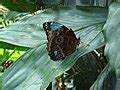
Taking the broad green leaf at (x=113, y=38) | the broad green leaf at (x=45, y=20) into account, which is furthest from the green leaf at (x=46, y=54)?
the broad green leaf at (x=113, y=38)

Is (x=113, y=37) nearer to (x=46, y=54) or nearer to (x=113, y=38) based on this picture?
(x=113, y=38)

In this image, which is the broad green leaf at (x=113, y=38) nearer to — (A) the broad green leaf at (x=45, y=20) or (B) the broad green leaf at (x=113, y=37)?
(B) the broad green leaf at (x=113, y=37)

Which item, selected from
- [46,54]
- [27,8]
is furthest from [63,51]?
[27,8]

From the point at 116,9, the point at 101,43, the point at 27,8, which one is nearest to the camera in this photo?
the point at 116,9

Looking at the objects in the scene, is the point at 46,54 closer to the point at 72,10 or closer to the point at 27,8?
the point at 72,10

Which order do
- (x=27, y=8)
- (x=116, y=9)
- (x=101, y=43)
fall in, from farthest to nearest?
(x=27, y=8) < (x=101, y=43) < (x=116, y=9)

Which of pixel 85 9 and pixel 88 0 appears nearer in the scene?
pixel 85 9

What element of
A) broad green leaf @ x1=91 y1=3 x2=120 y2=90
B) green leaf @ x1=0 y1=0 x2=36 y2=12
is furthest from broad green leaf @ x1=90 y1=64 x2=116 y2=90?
green leaf @ x1=0 y1=0 x2=36 y2=12
